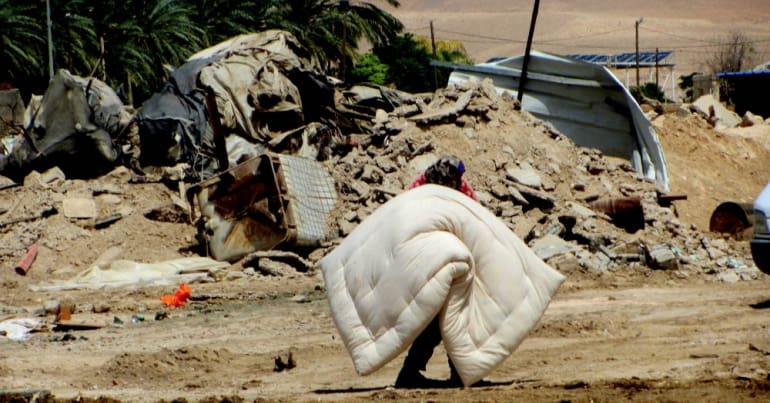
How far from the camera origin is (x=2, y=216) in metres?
17.5

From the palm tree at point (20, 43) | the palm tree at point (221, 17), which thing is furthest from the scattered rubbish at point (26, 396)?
the palm tree at point (221, 17)

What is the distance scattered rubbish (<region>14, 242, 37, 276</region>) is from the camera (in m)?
15.9

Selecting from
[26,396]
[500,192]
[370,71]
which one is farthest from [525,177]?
[370,71]

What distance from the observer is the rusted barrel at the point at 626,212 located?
15.9 m

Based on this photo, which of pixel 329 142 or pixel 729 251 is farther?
pixel 329 142

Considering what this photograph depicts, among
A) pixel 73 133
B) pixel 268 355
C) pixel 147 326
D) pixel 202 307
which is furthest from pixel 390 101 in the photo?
pixel 268 355

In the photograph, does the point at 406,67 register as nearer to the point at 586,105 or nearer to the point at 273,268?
the point at 586,105

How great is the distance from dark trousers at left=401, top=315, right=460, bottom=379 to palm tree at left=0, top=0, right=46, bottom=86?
3050 centimetres

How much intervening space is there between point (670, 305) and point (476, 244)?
5.72 metres

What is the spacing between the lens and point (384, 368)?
8.45 metres

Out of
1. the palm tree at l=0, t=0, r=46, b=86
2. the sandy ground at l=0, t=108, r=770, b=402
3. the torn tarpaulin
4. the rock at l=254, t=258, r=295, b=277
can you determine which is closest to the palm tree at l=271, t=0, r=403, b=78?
the palm tree at l=0, t=0, r=46, b=86

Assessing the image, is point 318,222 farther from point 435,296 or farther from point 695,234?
point 435,296

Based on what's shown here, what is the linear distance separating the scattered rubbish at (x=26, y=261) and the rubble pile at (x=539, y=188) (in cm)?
398

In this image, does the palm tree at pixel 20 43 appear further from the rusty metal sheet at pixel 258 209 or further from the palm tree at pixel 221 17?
the rusty metal sheet at pixel 258 209
